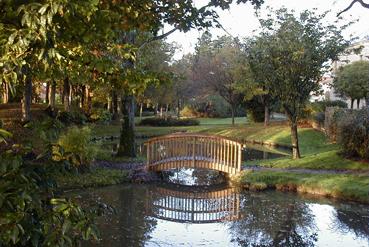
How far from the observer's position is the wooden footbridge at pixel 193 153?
17.9 meters

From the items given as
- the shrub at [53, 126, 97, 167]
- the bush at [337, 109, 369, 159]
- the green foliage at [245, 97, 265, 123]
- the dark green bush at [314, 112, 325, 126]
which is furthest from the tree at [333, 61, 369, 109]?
the shrub at [53, 126, 97, 167]

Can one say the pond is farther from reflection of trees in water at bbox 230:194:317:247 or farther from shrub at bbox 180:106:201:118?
shrub at bbox 180:106:201:118

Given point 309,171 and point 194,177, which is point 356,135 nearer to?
point 309,171

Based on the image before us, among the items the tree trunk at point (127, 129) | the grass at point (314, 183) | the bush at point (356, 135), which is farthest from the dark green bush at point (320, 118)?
the tree trunk at point (127, 129)

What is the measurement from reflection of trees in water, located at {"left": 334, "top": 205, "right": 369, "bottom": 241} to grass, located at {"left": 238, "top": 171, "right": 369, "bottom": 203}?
0.84m

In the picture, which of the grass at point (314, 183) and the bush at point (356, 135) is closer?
the grass at point (314, 183)

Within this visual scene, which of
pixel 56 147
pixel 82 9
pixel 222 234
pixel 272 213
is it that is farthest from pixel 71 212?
pixel 272 213

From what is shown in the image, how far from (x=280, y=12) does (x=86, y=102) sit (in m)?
25.1

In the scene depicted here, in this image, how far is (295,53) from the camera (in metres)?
18.8

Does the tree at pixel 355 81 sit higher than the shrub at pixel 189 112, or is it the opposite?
the tree at pixel 355 81

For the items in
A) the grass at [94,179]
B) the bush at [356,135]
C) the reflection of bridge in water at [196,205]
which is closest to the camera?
the reflection of bridge in water at [196,205]

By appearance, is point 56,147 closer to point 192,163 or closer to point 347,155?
point 192,163

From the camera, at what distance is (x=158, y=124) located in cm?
4603

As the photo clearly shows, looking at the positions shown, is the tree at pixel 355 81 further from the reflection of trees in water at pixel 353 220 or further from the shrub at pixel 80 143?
the shrub at pixel 80 143
